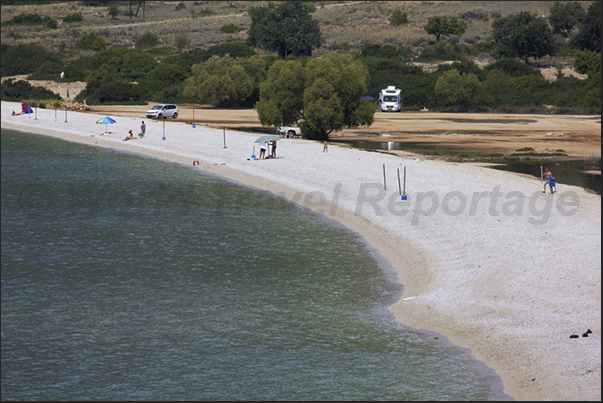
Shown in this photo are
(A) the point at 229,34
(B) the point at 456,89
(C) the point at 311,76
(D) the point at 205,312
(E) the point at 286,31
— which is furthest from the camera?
(A) the point at 229,34

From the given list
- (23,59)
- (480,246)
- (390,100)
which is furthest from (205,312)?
(23,59)

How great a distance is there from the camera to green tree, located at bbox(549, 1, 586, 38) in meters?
158

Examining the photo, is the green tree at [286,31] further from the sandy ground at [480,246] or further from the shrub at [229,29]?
the sandy ground at [480,246]

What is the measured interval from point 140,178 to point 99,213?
437 inches

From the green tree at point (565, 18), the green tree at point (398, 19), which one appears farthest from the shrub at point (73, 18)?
the green tree at point (565, 18)

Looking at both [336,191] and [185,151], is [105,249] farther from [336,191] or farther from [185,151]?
[185,151]

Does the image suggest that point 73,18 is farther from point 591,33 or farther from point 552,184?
point 552,184

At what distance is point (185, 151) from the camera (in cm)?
5688

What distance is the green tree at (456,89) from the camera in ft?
320

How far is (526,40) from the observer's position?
405ft

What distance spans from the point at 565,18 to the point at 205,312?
157 m

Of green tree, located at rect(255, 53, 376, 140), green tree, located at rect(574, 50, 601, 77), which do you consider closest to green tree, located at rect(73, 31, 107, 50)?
green tree, located at rect(574, 50, 601, 77)

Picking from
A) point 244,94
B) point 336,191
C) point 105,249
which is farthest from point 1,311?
point 244,94

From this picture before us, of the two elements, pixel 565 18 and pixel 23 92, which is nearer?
pixel 23 92
